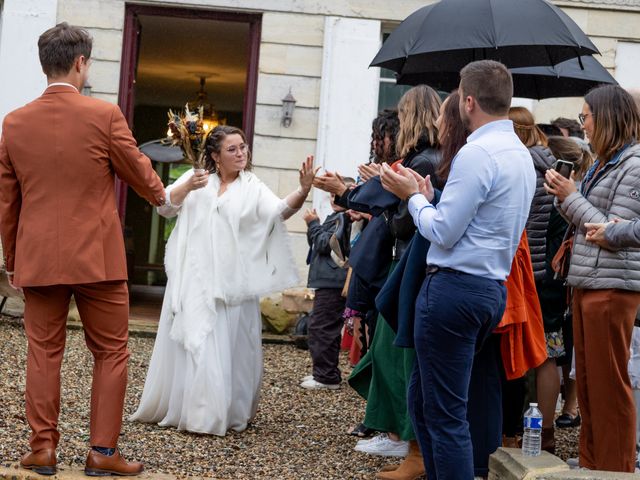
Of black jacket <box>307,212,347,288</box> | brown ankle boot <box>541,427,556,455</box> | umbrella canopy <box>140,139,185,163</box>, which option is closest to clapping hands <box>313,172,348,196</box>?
brown ankle boot <box>541,427,556,455</box>

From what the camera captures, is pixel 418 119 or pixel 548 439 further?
pixel 548 439

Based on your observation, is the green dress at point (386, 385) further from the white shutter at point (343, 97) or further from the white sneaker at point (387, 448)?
the white shutter at point (343, 97)

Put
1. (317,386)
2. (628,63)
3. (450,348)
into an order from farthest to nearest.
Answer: (628,63) < (317,386) < (450,348)

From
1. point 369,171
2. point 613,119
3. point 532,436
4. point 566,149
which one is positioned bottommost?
point 532,436

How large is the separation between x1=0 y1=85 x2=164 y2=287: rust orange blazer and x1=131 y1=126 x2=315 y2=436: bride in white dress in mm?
1288

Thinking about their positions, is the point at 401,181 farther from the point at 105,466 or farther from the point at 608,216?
the point at 105,466

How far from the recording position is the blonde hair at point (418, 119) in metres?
5.07

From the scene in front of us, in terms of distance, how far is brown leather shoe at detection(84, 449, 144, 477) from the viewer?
184 inches

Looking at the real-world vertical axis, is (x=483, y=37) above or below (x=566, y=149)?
above

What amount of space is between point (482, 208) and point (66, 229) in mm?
1840

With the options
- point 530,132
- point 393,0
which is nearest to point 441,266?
point 530,132

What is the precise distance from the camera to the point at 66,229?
4.60 meters

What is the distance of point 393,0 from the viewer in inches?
429

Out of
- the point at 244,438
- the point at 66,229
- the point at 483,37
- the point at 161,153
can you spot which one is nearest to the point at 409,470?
the point at 244,438
